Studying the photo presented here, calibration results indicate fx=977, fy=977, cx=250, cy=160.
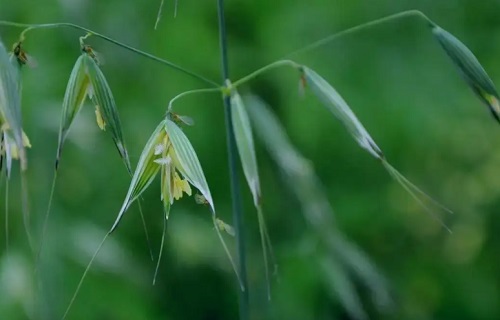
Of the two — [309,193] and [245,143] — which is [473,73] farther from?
[309,193]

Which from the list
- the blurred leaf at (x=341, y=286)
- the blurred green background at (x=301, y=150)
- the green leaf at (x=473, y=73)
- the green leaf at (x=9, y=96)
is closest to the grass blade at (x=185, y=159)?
the green leaf at (x=9, y=96)

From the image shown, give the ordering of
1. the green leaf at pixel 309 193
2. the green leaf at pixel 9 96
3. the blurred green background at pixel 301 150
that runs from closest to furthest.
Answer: the green leaf at pixel 9 96
the green leaf at pixel 309 193
the blurred green background at pixel 301 150

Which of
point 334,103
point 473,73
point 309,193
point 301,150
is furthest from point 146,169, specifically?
point 301,150

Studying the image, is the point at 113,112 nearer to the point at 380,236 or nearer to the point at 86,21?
the point at 86,21

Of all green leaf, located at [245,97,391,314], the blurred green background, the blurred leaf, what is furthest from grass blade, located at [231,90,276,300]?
the blurred green background

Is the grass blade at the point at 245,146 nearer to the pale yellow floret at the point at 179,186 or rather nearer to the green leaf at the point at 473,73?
the pale yellow floret at the point at 179,186

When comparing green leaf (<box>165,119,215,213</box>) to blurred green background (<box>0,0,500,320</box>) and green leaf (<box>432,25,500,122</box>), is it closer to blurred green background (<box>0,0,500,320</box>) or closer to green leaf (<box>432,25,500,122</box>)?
green leaf (<box>432,25,500,122</box>)
